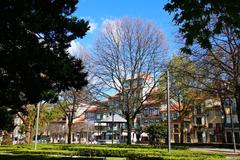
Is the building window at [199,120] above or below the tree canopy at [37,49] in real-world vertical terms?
above

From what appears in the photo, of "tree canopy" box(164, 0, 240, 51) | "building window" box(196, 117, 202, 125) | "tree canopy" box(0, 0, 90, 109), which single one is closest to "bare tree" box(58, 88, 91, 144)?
"tree canopy" box(0, 0, 90, 109)

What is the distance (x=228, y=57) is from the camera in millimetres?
26562

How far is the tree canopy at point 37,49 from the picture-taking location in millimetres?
14102

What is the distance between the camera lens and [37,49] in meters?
14.6

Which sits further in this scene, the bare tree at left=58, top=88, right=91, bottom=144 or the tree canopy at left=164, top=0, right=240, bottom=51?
the bare tree at left=58, top=88, right=91, bottom=144

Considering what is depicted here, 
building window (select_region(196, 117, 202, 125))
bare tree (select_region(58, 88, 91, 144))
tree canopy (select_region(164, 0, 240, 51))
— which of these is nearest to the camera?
tree canopy (select_region(164, 0, 240, 51))

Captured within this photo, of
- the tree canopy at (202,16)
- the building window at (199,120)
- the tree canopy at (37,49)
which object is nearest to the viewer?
the tree canopy at (202,16)

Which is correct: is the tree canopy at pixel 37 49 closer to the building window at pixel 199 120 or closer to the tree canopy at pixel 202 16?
the tree canopy at pixel 202 16

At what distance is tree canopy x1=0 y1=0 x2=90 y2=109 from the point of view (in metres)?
14.1

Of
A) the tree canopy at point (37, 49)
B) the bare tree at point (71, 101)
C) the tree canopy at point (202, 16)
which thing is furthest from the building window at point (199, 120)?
the tree canopy at point (202, 16)

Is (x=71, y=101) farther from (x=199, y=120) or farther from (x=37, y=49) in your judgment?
(x=199, y=120)

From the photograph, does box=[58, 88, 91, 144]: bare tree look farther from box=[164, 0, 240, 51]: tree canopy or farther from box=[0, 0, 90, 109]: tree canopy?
box=[164, 0, 240, 51]: tree canopy

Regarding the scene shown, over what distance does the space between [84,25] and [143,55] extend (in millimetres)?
26518

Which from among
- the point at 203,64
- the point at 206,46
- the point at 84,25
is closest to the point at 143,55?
the point at 203,64
